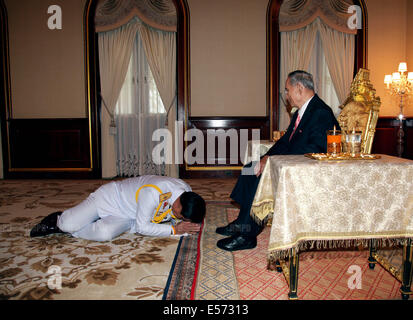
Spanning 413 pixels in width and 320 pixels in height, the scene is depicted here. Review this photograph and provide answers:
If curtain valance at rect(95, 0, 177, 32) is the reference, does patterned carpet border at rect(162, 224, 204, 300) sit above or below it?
below

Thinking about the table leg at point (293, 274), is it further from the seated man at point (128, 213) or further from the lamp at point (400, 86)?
the lamp at point (400, 86)

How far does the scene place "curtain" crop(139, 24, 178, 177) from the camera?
591 centimetres

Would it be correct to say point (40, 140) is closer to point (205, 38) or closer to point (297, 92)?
point (205, 38)

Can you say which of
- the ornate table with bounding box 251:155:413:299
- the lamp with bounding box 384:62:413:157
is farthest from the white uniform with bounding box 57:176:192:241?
the lamp with bounding box 384:62:413:157

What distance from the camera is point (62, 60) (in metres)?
5.98

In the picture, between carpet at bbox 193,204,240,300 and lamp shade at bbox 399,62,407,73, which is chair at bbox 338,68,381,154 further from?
lamp shade at bbox 399,62,407,73

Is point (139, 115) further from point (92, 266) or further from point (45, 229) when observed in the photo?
point (92, 266)

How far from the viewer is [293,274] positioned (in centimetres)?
172

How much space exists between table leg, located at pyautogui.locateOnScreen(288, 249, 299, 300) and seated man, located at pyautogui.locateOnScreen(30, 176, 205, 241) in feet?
3.00

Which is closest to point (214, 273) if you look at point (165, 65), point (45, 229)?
point (45, 229)

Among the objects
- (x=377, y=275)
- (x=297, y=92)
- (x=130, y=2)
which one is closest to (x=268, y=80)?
(x=130, y=2)

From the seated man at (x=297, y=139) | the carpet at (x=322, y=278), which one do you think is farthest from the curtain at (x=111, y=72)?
the carpet at (x=322, y=278)

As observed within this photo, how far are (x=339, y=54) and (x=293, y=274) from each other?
539 centimetres
